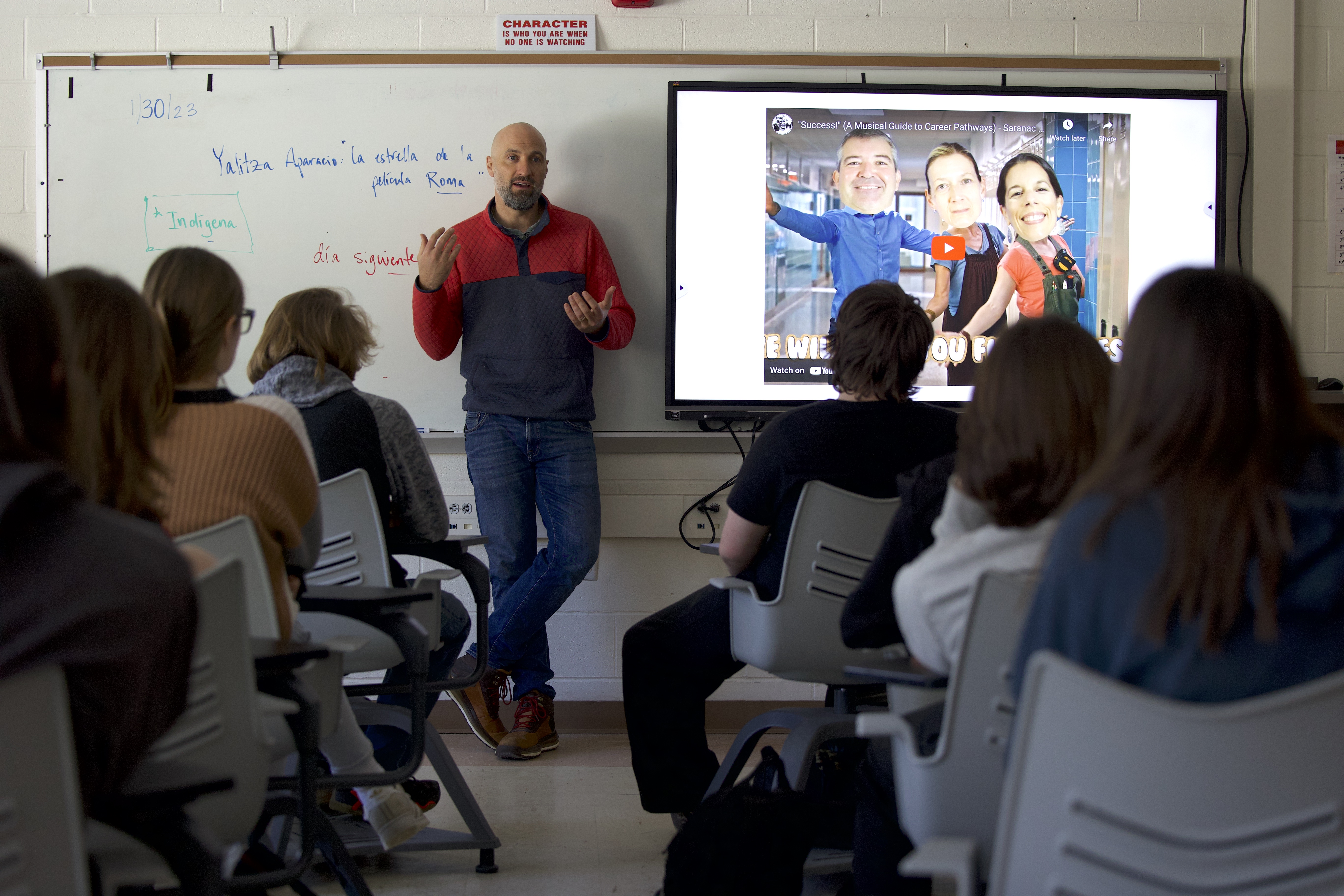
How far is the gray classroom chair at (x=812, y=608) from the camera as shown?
183 centimetres

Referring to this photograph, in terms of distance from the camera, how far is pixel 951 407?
127 inches

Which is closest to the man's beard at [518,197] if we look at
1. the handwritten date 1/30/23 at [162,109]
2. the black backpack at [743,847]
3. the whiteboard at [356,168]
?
the whiteboard at [356,168]

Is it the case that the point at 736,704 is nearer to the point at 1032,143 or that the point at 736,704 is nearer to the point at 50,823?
the point at 1032,143

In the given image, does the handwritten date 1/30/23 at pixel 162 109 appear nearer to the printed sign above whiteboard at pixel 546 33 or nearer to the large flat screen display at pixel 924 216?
the printed sign above whiteboard at pixel 546 33

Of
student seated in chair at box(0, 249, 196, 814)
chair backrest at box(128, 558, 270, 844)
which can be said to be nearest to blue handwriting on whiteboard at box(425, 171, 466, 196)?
chair backrest at box(128, 558, 270, 844)

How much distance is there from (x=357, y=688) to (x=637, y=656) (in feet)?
1.98

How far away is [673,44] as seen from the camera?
3217mm

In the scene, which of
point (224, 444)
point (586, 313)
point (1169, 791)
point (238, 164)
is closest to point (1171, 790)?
point (1169, 791)

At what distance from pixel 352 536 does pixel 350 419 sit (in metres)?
0.25

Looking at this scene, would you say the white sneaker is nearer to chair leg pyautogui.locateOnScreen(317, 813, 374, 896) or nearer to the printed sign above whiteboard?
chair leg pyautogui.locateOnScreen(317, 813, 374, 896)

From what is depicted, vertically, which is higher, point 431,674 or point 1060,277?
point 1060,277

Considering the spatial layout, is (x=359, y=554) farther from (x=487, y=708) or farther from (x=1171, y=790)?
(x=1171, y=790)

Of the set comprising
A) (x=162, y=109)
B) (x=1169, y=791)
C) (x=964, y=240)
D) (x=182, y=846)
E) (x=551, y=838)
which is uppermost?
(x=162, y=109)

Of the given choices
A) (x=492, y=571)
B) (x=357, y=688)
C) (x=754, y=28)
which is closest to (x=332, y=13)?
(x=754, y=28)
